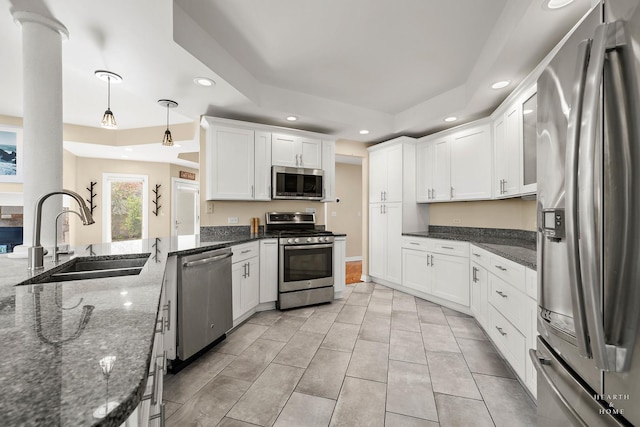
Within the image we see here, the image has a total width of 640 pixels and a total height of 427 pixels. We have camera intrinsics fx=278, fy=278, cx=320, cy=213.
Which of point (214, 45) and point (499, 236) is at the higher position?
point (214, 45)

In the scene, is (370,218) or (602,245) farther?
(370,218)

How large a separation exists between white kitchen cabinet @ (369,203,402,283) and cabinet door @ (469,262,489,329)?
44.7 inches

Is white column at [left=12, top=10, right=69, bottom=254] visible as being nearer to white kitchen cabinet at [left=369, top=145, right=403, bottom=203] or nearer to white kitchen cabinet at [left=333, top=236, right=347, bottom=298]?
white kitchen cabinet at [left=333, top=236, right=347, bottom=298]

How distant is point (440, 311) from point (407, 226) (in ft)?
4.18

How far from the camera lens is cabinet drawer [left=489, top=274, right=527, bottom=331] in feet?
6.17

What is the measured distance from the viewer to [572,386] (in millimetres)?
A: 907

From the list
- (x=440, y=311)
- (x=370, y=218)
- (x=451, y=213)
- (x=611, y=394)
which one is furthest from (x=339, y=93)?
(x=611, y=394)

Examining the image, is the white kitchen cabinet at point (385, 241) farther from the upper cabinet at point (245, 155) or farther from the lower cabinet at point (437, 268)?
the upper cabinet at point (245, 155)

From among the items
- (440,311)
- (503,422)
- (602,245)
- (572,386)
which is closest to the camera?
(602,245)

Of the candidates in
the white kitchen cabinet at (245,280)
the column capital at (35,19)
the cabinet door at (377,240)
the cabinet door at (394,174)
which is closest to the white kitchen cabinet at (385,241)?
the cabinet door at (377,240)

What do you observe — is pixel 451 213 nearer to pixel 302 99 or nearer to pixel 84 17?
pixel 302 99

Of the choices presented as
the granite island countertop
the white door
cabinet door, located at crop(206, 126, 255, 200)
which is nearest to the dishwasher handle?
cabinet door, located at crop(206, 126, 255, 200)

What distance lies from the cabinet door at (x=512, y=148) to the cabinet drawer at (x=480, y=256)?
632 mm

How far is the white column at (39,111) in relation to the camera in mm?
1773
